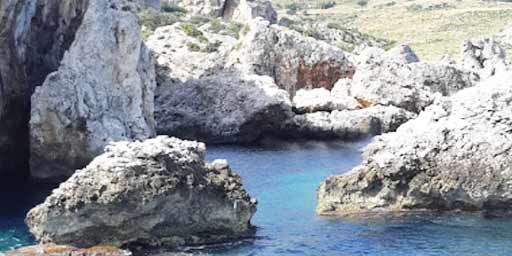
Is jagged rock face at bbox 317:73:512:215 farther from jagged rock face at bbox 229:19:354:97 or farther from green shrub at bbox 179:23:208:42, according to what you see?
→ green shrub at bbox 179:23:208:42

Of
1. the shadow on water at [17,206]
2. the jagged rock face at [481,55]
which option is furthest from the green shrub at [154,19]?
the shadow on water at [17,206]

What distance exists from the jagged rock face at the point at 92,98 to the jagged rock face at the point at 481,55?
35.1 meters

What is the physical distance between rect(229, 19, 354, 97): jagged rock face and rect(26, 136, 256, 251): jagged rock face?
40.8 m

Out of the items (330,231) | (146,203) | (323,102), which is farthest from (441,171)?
(323,102)

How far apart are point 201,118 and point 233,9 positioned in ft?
128

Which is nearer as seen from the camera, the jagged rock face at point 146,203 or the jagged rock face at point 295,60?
the jagged rock face at point 146,203

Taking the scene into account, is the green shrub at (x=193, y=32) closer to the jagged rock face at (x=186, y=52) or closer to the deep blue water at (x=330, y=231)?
the jagged rock face at (x=186, y=52)

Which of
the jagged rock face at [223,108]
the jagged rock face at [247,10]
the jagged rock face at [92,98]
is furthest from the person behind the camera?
the jagged rock face at [247,10]

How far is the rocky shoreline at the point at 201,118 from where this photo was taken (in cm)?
3441

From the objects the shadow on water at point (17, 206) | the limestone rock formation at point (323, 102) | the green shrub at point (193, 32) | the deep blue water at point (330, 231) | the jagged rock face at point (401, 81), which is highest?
the green shrub at point (193, 32)

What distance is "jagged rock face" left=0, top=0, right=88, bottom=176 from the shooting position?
4959 centimetres

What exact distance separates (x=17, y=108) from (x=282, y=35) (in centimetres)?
3009

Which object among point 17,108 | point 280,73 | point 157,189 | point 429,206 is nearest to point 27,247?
point 157,189

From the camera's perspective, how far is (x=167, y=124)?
69.1 m
